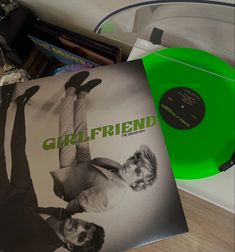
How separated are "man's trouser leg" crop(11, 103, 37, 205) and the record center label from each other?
24 centimetres

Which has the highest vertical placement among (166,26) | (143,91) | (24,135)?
(166,26)

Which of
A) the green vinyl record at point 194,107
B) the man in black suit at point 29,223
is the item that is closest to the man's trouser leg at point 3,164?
the man in black suit at point 29,223

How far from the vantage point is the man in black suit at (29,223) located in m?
0.42

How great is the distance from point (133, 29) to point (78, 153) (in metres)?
0.33

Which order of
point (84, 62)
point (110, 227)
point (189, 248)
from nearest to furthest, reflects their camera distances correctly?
1. point (110, 227)
2. point (189, 248)
3. point (84, 62)

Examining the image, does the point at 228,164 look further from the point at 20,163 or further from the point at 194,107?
the point at 20,163

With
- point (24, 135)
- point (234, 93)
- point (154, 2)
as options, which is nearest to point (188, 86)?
point (234, 93)

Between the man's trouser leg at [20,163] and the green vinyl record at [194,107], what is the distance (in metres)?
0.23

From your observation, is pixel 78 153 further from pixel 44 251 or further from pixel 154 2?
pixel 154 2

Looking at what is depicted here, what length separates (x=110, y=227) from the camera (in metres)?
0.42

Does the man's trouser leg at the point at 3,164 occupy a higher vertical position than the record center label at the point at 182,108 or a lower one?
lower

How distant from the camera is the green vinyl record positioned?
0.45 meters

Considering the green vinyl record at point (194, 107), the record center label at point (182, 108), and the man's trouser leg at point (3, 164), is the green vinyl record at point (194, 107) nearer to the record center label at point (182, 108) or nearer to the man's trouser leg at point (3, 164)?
the record center label at point (182, 108)

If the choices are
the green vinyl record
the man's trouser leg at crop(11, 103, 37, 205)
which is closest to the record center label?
the green vinyl record
